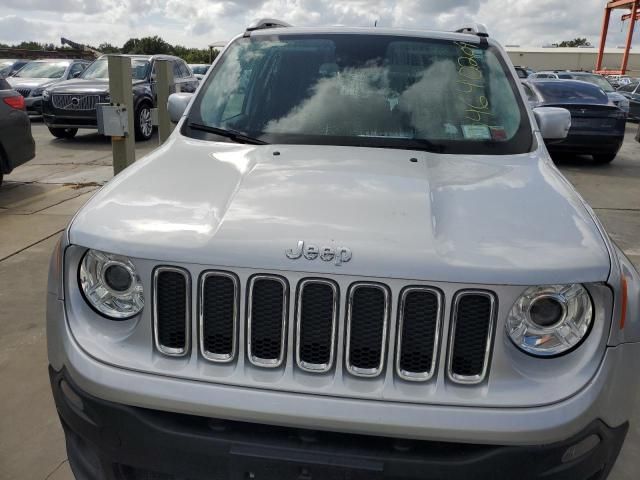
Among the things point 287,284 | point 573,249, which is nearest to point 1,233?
point 287,284

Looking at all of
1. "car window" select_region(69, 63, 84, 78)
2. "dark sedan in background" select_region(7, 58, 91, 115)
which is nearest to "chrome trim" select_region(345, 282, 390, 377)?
"dark sedan in background" select_region(7, 58, 91, 115)

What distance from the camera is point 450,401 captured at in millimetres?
1748

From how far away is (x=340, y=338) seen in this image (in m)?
1.80

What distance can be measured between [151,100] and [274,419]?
12.9m

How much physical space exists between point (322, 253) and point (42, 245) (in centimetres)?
478

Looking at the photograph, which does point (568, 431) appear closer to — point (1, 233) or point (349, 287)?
point (349, 287)

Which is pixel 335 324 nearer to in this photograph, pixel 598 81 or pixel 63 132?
pixel 63 132

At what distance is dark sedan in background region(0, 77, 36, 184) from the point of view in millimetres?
7363

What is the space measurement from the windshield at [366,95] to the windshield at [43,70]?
51.2 feet

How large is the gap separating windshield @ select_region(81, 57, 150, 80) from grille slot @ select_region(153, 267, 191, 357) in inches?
503

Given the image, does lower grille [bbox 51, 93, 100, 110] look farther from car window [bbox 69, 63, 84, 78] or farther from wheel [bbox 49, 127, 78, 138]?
car window [bbox 69, 63, 84, 78]

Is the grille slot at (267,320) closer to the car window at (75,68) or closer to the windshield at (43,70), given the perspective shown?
the car window at (75,68)

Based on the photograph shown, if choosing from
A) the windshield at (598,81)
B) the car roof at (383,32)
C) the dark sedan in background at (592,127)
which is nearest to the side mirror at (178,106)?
the car roof at (383,32)

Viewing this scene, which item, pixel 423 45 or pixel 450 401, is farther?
pixel 423 45
